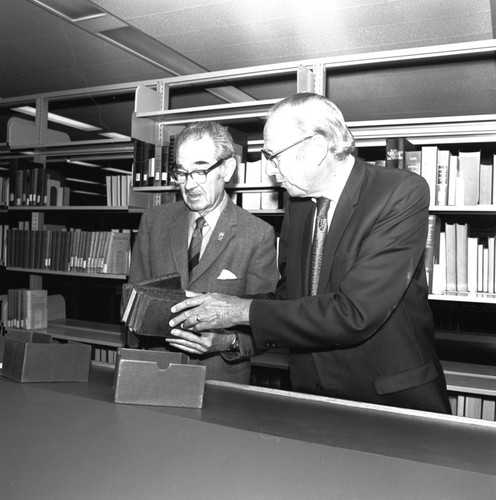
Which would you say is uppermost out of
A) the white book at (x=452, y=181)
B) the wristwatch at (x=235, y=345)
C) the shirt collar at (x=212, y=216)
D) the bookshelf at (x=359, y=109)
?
the bookshelf at (x=359, y=109)

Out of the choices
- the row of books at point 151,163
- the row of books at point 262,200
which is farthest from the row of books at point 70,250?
the row of books at point 262,200

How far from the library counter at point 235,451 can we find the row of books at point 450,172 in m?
1.93

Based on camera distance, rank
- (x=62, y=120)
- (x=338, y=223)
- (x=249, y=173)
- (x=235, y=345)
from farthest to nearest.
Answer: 1. (x=62, y=120)
2. (x=249, y=173)
3. (x=235, y=345)
4. (x=338, y=223)

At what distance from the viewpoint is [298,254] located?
169 centimetres

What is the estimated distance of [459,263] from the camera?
3.04 metres

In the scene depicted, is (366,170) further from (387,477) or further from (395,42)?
(395,42)

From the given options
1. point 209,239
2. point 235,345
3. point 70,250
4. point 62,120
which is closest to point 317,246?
point 235,345

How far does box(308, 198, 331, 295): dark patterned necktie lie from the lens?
160cm

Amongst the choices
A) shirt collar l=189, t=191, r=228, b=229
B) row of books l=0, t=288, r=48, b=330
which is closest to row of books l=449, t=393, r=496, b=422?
shirt collar l=189, t=191, r=228, b=229

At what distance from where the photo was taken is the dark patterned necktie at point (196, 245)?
2133 millimetres

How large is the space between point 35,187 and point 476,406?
11.6 feet

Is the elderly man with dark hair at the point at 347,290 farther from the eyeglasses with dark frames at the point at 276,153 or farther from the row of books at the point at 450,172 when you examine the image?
the row of books at the point at 450,172

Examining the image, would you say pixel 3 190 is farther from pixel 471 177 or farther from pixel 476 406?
pixel 476 406

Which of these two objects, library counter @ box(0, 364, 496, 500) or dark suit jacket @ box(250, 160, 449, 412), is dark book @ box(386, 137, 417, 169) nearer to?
dark suit jacket @ box(250, 160, 449, 412)
